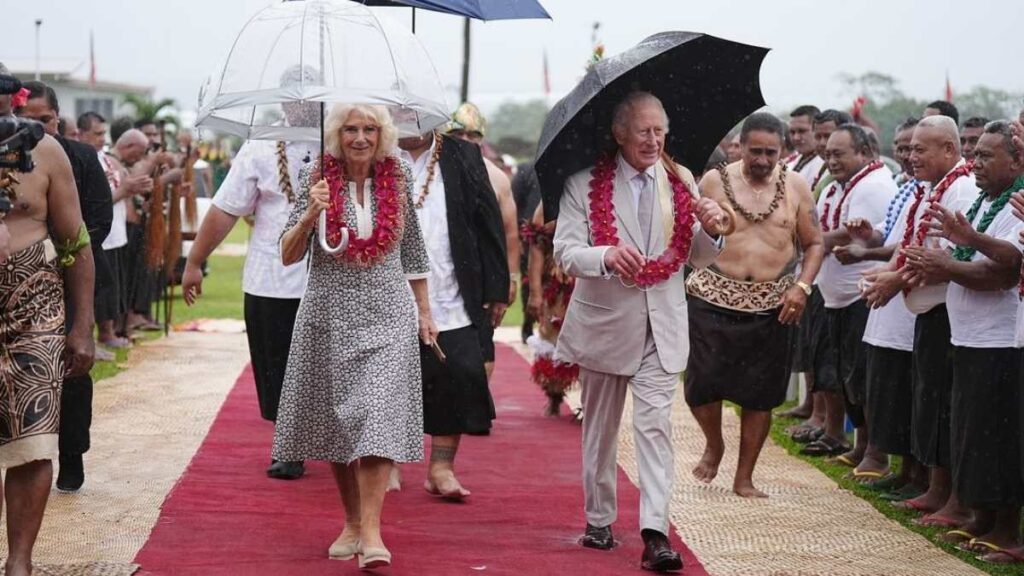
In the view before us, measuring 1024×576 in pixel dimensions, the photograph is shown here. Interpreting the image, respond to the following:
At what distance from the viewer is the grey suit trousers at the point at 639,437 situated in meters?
6.95

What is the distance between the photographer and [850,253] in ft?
31.3

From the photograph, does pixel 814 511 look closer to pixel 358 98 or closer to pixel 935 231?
pixel 935 231

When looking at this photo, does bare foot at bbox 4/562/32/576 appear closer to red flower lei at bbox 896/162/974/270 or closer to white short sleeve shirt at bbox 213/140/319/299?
white short sleeve shirt at bbox 213/140/319/299

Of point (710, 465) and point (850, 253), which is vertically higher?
point (850, 253)

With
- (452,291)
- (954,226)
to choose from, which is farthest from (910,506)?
(452,291)

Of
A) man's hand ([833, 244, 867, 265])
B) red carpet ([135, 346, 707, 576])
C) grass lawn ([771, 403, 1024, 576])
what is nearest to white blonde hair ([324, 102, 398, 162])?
red carpet ([135, 346, 707, 576])

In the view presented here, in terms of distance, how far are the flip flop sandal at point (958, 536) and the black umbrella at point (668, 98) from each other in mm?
2271

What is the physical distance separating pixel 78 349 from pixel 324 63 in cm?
163

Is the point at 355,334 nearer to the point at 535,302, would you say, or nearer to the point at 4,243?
the point at 4,243

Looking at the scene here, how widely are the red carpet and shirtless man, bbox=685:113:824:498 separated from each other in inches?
31.8

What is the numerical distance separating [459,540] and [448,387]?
1.28 metres

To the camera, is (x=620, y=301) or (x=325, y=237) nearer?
(x=325, y=237)

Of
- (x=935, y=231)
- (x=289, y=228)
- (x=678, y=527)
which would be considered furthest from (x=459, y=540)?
(x=935, y=231)

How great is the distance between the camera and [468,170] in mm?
8688
